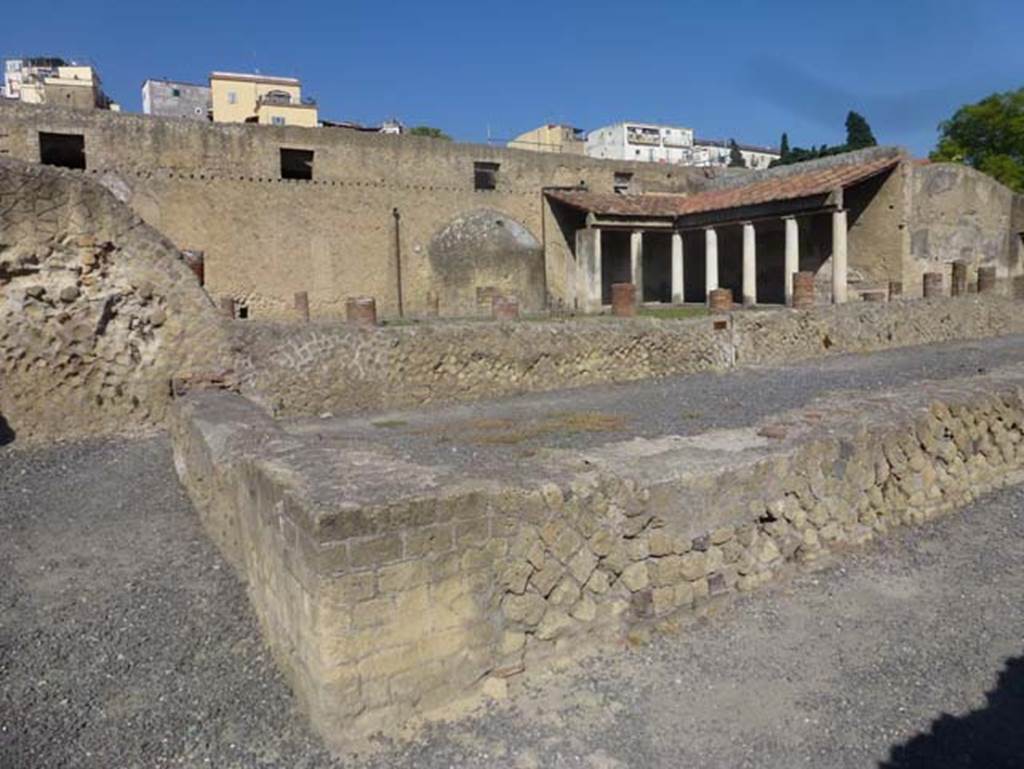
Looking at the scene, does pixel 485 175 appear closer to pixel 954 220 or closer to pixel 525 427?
pixel 954 220

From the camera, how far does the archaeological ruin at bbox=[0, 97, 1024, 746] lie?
9.03ft

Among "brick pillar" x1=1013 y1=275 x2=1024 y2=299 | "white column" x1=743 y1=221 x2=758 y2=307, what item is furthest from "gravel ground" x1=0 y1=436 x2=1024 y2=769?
"brick pillar" x1=1013 y1=275 x2=1024 y2=299

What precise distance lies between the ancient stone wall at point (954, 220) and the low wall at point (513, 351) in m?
4.94

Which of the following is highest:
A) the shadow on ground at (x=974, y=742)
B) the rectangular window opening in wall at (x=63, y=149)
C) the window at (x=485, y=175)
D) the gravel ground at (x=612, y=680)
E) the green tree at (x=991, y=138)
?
the green tree at (x=991, y=138)

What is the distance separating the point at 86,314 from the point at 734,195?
17.4 meters

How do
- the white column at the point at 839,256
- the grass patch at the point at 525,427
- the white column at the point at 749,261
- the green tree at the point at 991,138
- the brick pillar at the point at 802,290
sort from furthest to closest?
1. the green tree at the point at 991,138
2. the white column at the point at 749,261
3. the white column at the point at 839,256
4. the brick pillar at the point at 802,290
5. the grass patch at the point at 525,427

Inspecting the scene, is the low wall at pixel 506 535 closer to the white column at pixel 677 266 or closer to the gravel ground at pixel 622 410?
the gravel ground at pixel 622 410

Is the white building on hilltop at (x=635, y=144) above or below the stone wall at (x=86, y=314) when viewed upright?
above

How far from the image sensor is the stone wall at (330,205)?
53.8ft

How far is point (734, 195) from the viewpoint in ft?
68.0

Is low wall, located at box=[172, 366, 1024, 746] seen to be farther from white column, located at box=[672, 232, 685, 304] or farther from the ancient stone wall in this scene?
white column, located at box=[672, 232, 685, 304]

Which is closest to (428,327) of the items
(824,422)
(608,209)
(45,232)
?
(45,232)

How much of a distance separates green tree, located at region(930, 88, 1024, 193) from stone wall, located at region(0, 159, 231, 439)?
3542cm

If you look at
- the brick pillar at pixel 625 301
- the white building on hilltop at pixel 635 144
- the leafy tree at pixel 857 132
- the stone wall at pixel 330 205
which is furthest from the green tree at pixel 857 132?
the brick pillar at pixel 625 301
